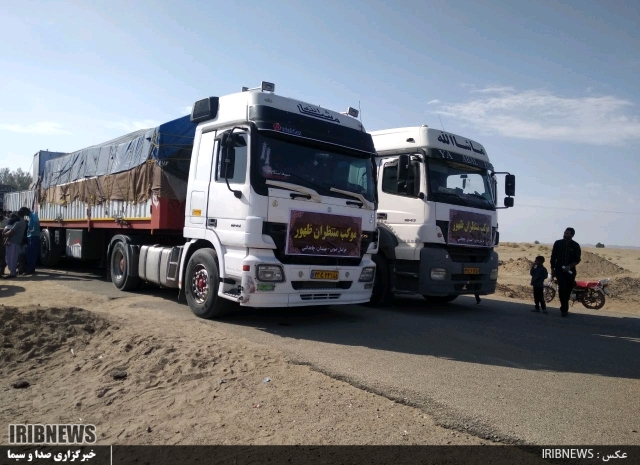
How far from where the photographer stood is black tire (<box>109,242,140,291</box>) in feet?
35.0

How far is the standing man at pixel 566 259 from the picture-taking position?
1076 cm

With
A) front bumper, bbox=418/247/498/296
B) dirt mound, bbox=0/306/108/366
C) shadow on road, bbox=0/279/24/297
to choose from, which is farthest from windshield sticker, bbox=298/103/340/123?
shadow on road, bbox=0/279/24/297

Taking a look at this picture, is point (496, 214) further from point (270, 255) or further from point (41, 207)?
point (41, 207)

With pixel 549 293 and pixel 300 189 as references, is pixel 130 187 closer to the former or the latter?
pixel 300 189

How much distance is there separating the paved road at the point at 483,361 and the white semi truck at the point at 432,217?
A: 69 cm

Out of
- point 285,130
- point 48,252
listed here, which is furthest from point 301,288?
point 48,252

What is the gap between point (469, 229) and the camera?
402 inches

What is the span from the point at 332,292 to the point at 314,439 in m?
4.11

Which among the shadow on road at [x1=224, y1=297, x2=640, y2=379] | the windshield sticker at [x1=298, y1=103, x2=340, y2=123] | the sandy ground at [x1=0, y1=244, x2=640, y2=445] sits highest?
the windshield sticker at [x1=298, y1=103, x2=340, y2=123]

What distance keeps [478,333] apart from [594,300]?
7114mm

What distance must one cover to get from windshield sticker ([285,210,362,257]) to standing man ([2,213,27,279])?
367 inches

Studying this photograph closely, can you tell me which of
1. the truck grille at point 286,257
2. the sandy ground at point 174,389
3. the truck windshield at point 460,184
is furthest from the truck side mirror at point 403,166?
the sandy ground at point 174,389

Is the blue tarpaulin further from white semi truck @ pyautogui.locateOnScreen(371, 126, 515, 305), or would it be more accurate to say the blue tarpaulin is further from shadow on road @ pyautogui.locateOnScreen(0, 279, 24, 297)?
white semi truck @ pyautogui.locateOnScreen(371, 126, 515, 305)
